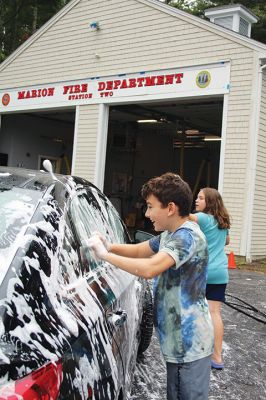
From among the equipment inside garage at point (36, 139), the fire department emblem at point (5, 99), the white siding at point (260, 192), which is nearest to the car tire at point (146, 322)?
the white siding at point (260, 192)

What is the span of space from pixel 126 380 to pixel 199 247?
80 centimetres

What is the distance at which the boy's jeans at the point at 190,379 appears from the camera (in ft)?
7.45

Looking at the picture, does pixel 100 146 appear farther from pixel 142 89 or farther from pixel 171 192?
pixel 171 192

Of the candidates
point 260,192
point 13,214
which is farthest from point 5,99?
point 13,214

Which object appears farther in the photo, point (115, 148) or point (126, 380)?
point (115, 148)

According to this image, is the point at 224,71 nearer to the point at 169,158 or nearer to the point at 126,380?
the point at 126,380

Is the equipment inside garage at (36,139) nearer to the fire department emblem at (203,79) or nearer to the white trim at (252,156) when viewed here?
the fire department emblem at (203,79)

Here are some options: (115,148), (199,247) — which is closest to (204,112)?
(115,148)

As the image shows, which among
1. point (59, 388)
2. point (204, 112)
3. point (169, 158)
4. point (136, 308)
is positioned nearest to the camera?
point (59, 388)

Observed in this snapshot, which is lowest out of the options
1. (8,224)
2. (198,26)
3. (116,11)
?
(8,224)

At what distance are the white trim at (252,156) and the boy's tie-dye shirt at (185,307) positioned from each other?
8566mm

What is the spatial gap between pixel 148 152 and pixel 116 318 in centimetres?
2058

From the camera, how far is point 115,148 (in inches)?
842

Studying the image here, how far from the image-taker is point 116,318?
2195 millimetres
